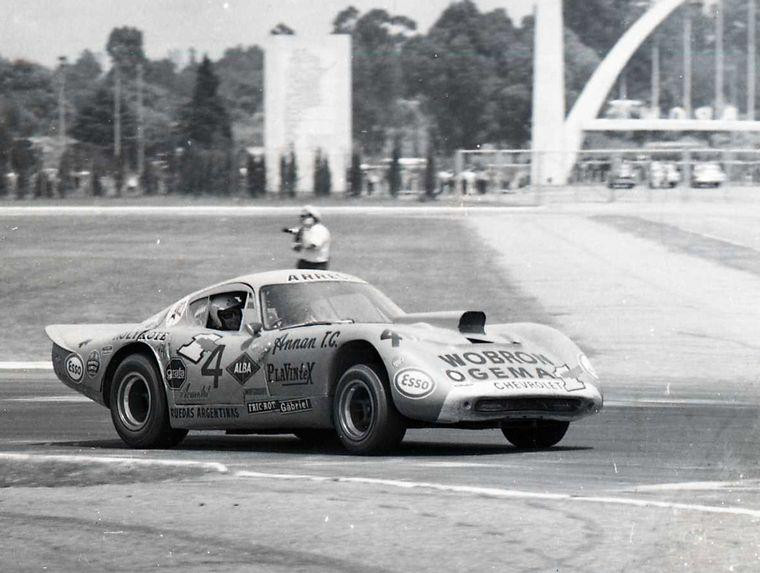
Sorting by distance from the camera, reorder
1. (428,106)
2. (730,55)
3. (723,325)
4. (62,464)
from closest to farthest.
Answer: (62,464) → (723,325) → (428,106) → (730,55)

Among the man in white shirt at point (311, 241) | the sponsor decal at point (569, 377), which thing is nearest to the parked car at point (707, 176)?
the man in white shirt at point (311, 241)

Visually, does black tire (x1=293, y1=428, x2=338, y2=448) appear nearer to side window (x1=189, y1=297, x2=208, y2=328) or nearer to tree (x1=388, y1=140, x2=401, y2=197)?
side window (x1=189, y1=297, x2=208, y2=328)

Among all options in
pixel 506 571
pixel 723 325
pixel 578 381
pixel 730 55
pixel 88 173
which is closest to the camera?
pixel 506 571

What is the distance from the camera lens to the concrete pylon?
79688 millimetres

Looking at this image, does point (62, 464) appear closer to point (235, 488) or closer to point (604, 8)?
point (235, 488)

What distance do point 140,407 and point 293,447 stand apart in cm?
108

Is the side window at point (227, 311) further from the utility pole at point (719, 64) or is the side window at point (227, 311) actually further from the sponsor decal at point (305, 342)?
the utility pole at point (719, 64)

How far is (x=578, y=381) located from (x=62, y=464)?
124 inches

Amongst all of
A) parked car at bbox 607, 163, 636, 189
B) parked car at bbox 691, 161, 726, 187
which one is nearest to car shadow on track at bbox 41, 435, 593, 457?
parked car at bbox 607, 163, 636, 189

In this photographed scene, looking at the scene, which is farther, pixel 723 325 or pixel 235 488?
pixel 723 325

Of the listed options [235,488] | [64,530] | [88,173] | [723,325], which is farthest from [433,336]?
[88,173]

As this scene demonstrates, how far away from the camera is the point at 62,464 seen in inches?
380

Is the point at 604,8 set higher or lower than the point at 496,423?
higher

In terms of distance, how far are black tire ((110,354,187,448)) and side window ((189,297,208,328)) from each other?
416 millimetres
